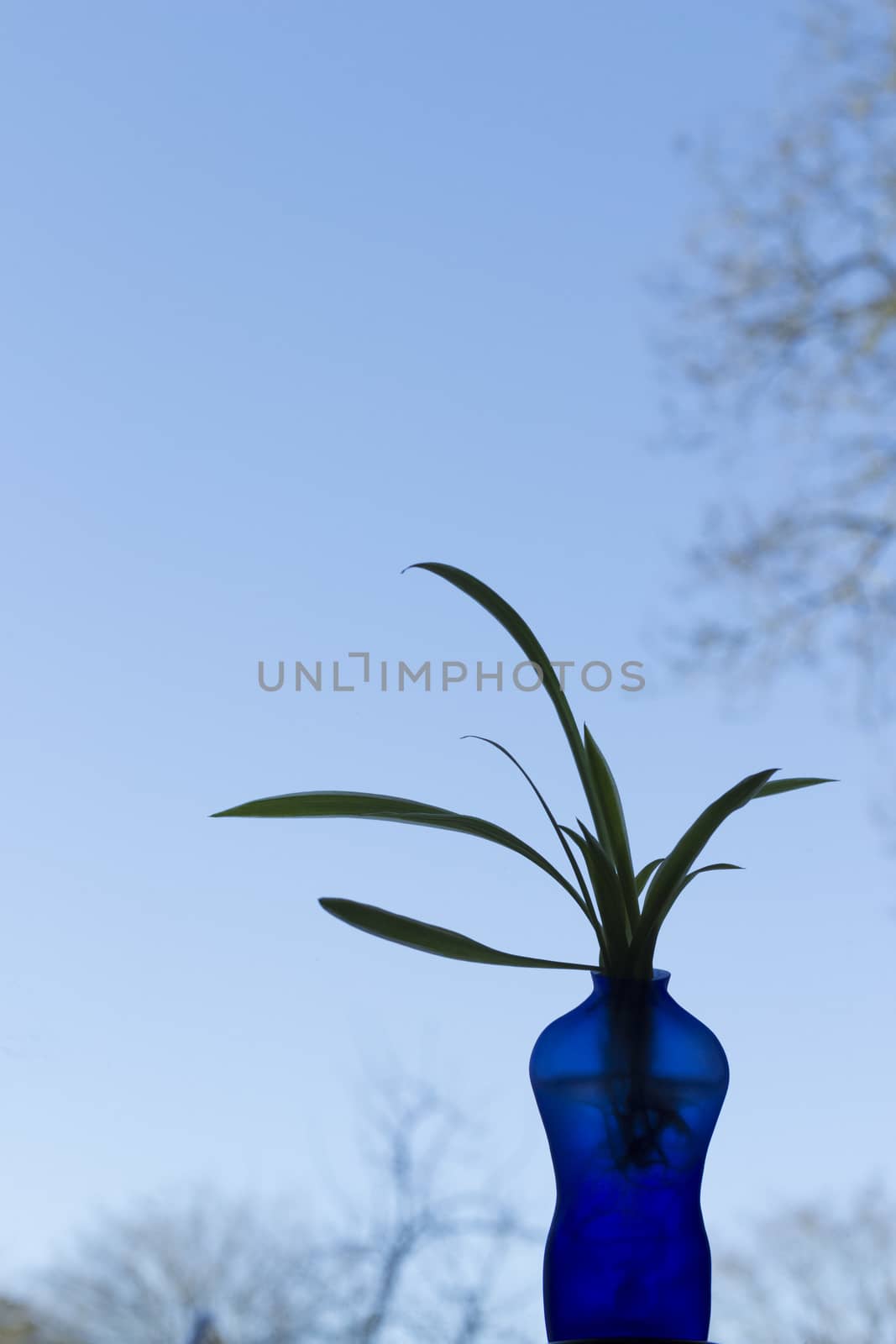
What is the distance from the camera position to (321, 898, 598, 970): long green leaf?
2.97 ft

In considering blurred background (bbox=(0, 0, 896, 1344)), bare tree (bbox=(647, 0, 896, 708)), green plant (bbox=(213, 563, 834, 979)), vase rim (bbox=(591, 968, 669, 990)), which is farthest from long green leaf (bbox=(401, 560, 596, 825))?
bare tree (bbox=(647, 0, 896, 708))

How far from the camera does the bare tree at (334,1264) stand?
3.54 feet

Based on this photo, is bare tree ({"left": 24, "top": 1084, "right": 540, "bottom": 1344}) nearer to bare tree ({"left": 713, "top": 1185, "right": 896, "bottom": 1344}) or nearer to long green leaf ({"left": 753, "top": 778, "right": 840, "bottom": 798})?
bare tree ({"left": 713, "top": 1185, "right": 896, "bottom": 1344})

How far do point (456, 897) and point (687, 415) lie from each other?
2.33ft

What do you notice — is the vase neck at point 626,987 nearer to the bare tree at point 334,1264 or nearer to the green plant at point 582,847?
the green plant at point 582,847

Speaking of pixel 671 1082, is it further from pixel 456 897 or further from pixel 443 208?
pixel 443 208

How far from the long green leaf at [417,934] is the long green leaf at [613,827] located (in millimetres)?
63

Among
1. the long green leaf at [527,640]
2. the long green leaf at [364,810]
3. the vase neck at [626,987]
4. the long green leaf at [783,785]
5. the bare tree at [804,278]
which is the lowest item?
the vase neck at [626,987]

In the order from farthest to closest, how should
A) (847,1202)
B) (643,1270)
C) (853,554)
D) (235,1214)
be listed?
1. (853,554)
2. (847,1202)
3. (235,1214)
4. (643,1270)

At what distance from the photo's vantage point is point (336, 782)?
1.38 metres

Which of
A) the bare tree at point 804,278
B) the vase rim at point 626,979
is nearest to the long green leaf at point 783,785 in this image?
the vase rim at point 626,979

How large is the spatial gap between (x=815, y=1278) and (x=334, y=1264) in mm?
455

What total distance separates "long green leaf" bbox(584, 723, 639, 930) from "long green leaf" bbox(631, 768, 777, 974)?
1cm

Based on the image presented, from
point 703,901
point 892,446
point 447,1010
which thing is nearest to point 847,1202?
point 703,901
